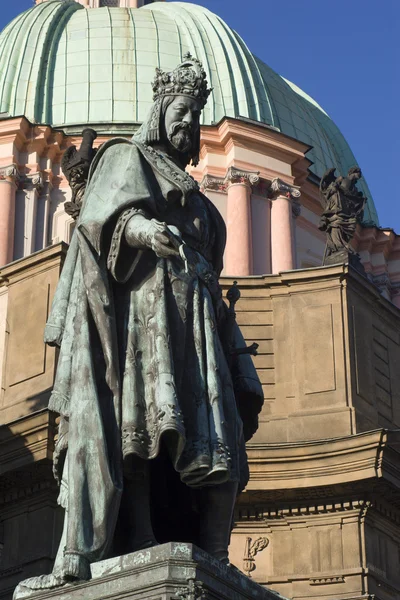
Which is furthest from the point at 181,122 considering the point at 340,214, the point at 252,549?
the point at 340,214

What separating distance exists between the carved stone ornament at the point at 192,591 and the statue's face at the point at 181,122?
94.1 inches

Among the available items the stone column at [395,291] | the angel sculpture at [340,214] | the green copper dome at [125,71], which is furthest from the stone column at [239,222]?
the angel sculpture at [340,214]

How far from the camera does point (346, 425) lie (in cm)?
2025

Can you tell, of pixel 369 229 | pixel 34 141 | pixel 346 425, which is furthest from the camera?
pixel 369 229

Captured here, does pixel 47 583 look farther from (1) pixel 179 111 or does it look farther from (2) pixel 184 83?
(2) pixel 184 83

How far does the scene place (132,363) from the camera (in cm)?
668

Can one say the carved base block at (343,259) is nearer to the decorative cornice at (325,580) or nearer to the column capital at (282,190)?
the decorative cornice at (325,580)

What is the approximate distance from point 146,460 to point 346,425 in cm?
1389

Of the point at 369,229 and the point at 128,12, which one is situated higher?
the point at 128,12

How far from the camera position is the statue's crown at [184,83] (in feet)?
24.5

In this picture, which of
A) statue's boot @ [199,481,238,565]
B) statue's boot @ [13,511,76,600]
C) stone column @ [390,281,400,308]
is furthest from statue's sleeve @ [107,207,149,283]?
stone column @ [390,281,400,308]

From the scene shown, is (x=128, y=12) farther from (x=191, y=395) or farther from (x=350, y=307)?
(x=191, y=395)

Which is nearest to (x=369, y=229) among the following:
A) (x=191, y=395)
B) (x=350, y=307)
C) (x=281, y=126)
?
(x=281, y=126)

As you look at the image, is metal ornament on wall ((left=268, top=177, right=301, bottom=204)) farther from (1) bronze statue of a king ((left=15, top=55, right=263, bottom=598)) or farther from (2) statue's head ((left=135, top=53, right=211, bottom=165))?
(1) bronze statue of a king ((left=15, top=55, right=263, bottom=598))
